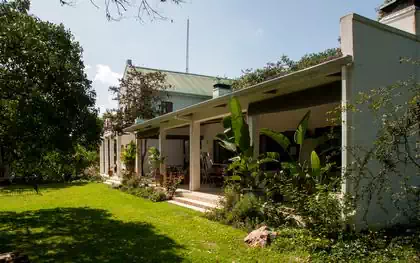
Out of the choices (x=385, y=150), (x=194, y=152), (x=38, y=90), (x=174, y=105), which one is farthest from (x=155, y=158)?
Answer: (x=385, y=150)

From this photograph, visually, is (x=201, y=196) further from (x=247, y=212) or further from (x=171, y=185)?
(x=247, y=212)

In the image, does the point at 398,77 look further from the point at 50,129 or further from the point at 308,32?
the point at 50,129

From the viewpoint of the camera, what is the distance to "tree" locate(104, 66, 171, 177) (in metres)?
24.3

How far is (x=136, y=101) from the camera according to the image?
24.5 metres

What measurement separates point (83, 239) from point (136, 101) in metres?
17.3

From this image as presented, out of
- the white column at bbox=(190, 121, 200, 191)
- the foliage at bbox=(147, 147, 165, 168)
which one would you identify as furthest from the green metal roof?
the white column at bbox=(190, 121, 200, 191)

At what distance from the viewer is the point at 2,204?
47.1 feet

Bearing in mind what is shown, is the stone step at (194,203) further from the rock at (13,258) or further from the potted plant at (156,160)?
the rock at (13,258)

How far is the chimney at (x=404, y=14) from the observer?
8117mm

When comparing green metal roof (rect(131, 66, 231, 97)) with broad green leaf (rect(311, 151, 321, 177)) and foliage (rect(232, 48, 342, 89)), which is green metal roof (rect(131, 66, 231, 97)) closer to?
foliage (rect(232, 48, 342, 89))

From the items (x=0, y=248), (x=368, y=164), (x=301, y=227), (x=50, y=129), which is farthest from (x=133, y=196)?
(x=368, y=164)

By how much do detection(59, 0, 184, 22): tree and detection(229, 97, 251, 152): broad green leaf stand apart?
4.05 metres

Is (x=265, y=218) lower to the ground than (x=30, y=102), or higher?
lower

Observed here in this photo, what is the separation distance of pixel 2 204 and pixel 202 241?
37.0 ft
